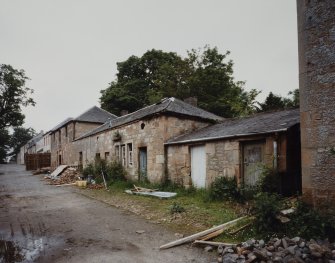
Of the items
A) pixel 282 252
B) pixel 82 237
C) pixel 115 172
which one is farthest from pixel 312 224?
pixel 115 172

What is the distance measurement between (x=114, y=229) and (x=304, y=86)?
20.1ft

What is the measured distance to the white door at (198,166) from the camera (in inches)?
492

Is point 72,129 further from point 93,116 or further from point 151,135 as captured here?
point 151,135

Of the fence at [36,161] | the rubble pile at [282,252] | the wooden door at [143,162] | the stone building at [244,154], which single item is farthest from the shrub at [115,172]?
the fence at [36,161]

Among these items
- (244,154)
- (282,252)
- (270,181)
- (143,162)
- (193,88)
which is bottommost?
(282,252)

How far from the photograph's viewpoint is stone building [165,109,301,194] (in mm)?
9312

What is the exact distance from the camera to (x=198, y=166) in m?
12.8

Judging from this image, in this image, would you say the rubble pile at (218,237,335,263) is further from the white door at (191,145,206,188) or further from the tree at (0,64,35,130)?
the tree at (0,64,35,130)

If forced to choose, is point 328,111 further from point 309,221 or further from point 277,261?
point 277,261

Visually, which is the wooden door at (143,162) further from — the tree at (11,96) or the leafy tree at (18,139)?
the leafy tree at (18,139)

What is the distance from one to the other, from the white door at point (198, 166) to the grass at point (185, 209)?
59 centimetres

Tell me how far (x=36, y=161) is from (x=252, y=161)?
34111 millimetres

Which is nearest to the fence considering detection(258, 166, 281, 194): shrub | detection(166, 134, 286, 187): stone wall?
detection(166, 134, 286, 187): stone wall

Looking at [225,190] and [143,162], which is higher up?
[143,162]
